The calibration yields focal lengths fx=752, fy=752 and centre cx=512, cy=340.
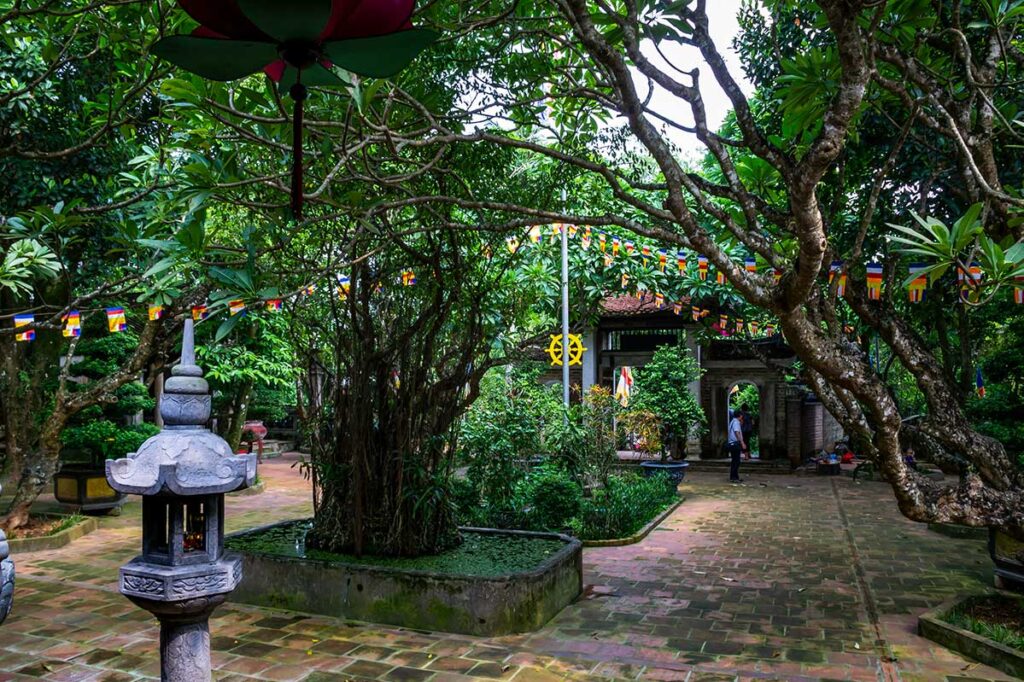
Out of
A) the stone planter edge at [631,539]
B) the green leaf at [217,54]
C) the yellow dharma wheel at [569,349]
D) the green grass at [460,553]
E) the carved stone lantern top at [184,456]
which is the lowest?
the stone planter edge at [631,539]

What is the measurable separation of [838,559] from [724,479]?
8181 mm

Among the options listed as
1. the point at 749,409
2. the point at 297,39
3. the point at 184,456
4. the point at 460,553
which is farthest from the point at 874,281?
the point at 749,409

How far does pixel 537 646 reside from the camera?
5.54 m

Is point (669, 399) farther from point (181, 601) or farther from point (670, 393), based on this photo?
point (181, 601)

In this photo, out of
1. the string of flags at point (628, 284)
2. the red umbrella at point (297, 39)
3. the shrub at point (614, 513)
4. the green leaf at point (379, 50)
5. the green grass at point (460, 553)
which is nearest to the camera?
the red umbrella at point (297, 39)

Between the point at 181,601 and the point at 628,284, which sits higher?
the point at 628,284

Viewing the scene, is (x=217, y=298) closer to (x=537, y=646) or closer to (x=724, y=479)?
(x=537, y=646)

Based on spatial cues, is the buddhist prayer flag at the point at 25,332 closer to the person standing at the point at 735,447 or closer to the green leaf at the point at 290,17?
the green leaf at the point at 290,17

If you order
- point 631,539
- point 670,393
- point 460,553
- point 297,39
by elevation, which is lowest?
point 631,539

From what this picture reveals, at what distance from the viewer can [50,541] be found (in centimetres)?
910

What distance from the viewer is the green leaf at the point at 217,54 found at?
2.06m

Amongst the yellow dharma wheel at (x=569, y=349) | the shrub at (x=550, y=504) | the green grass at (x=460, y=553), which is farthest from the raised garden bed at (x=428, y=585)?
the yellow dharma wheel at (x=569, y=349)

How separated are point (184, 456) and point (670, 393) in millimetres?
12250

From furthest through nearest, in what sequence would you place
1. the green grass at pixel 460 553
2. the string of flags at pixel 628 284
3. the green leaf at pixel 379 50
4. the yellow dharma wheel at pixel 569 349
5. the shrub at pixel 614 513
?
the yellow dharma wheel at pixel 569 349
the shrub at pixel 614 513
the green grass at pixel 460 553
the string of flags at pixel 628 284
the green leaf at pixel 379 50
